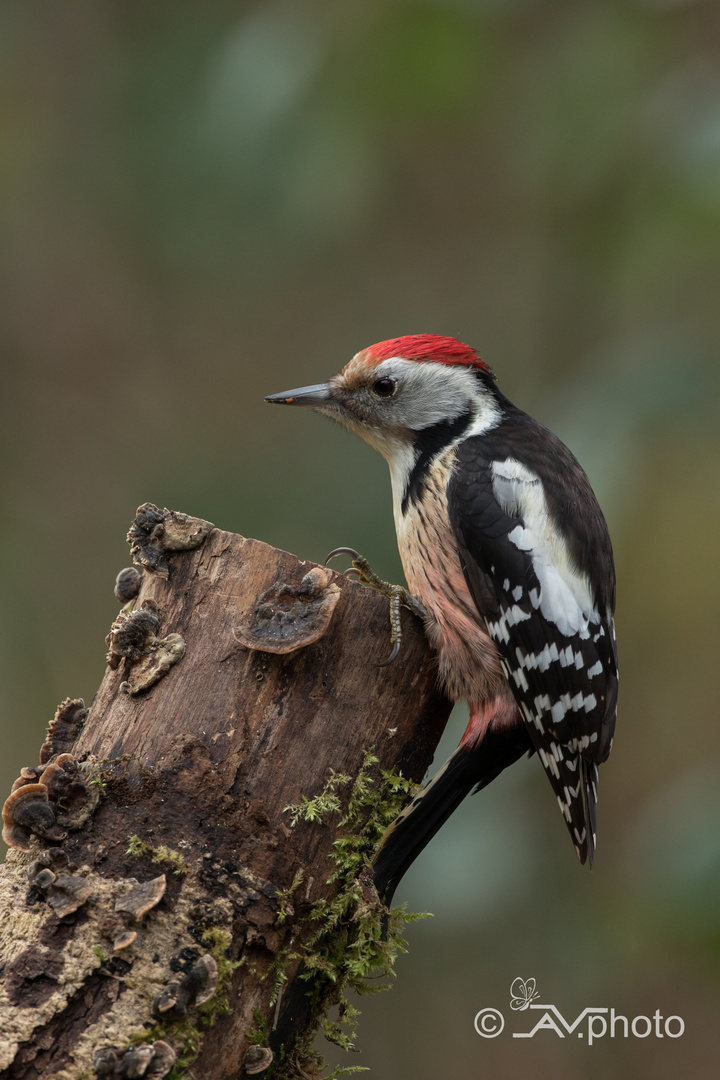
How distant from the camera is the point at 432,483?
2.32 m

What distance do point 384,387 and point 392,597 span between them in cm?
88

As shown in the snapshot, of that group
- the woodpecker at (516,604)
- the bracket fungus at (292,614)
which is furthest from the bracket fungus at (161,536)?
the woodpecker at (516,604)

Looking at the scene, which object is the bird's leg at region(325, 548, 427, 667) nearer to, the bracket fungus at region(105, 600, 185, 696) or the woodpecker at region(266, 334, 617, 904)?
the woodpecker at region(266, 334, 617, 904)

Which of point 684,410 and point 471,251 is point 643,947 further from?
point 471,251

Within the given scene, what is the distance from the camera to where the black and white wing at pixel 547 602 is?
81.7 inches

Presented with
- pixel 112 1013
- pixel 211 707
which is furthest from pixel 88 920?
pixel 211 707

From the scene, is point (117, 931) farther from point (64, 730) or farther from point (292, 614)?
point (292, 614)

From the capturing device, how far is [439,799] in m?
1.89

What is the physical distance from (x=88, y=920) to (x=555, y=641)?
3.74 ft

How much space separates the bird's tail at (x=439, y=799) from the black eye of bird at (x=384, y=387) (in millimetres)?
949

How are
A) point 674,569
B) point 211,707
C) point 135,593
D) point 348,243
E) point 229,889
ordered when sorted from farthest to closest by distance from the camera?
1. point 348,243
2. point 674,569
3. point 135,593
4. point 211,707
5. point 229,889

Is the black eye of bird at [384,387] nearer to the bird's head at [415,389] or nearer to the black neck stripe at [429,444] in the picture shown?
the bird's head at [415,389]

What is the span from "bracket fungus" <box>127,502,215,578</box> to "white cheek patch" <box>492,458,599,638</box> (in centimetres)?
75

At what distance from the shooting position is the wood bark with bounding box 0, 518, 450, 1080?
1372 mm
